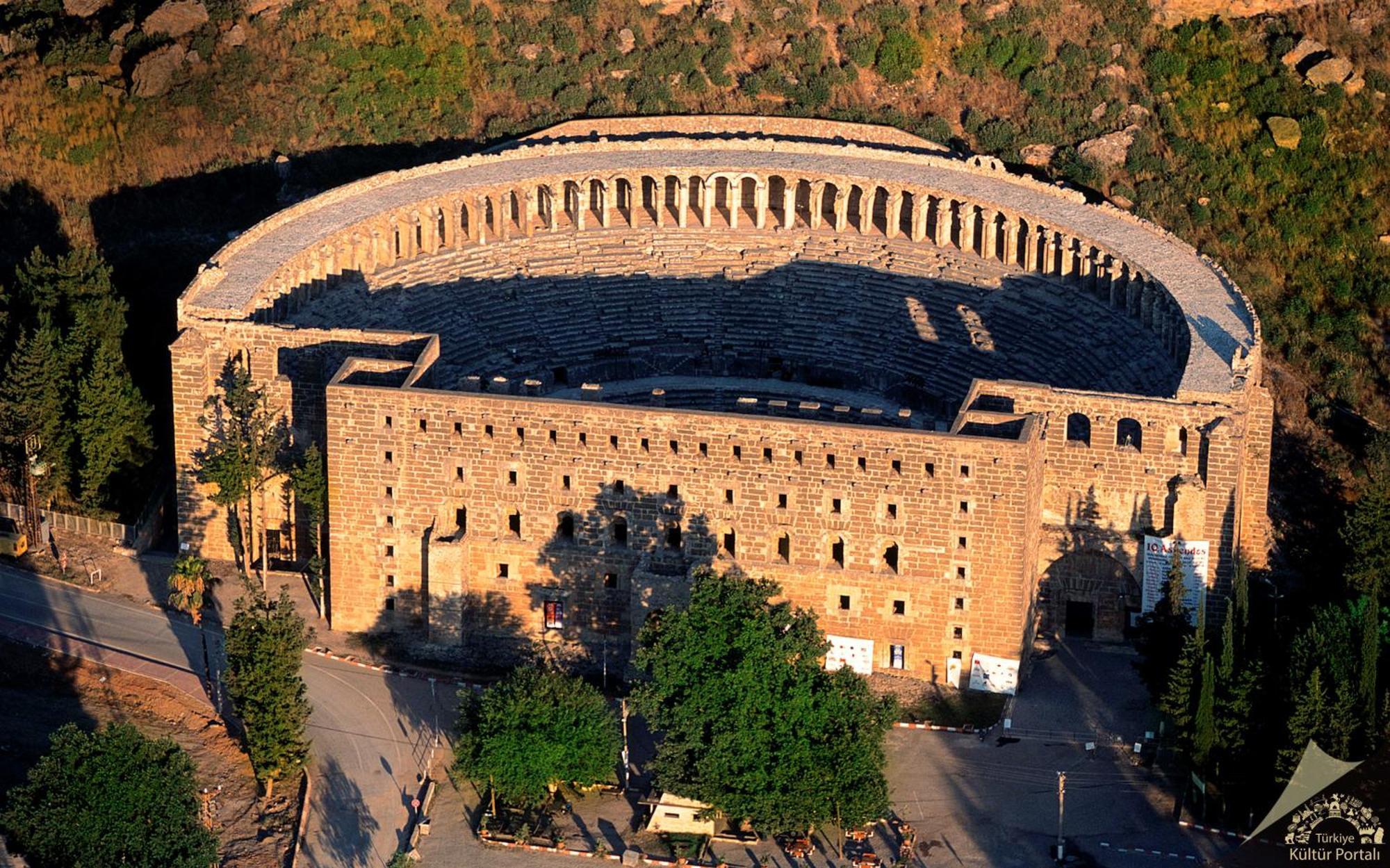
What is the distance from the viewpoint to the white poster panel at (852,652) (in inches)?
3684

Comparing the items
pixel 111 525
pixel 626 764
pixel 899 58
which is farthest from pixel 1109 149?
pixel 111 525

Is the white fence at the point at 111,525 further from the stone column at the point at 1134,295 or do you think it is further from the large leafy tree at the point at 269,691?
the stone column at the point at 1134,295

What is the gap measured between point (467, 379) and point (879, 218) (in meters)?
25.4

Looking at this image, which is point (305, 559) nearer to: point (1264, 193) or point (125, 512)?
point (125, 512)

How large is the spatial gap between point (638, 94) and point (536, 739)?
4907cm

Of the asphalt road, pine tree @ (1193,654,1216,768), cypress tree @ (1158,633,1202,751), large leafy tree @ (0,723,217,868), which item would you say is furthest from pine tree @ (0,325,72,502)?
pine tree @ (1193,654,1216,768)

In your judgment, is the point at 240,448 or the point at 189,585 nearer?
the point at 189,585

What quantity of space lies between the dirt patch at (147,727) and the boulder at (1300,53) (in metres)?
59.3

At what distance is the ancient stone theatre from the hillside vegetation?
998 centimetres

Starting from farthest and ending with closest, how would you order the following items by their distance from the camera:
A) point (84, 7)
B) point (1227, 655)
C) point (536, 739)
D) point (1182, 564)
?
point (84, 7), point (1182, 564), point (1227, 655), point (536, 739)

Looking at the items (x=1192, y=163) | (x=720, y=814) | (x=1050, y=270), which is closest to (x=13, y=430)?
(x=720, y=814)

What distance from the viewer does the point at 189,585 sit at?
316 ft

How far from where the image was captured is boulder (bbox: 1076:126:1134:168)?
406 feet

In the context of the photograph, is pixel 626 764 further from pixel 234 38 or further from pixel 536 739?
pixel 234 38
